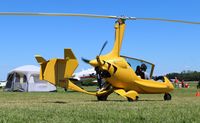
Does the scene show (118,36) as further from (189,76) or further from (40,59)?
(189,76)

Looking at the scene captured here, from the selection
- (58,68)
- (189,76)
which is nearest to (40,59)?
(58,68)

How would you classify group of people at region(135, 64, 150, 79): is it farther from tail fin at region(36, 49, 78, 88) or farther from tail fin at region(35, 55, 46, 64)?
tail fin at region(35, 55, 46, 64)

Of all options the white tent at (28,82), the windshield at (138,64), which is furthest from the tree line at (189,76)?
the windshield at (138,64)

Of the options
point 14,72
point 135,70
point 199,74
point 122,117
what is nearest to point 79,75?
point 14,72

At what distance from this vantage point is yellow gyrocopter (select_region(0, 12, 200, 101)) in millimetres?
15953

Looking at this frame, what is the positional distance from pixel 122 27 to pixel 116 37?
1.57ft

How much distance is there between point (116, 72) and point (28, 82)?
63.6 feet

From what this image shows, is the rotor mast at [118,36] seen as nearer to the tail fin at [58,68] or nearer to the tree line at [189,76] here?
the tail fin at [58,68]

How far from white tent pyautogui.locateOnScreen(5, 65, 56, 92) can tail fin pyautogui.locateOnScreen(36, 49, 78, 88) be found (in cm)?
1891

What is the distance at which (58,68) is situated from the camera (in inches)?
630

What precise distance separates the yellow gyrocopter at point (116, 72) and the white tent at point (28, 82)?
17.7 m

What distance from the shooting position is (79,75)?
6228cm

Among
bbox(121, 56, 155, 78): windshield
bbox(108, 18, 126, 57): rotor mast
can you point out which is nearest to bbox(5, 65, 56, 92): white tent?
bbox(121, 56, 155, 78): windshield

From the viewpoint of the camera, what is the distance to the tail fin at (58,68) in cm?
1590
